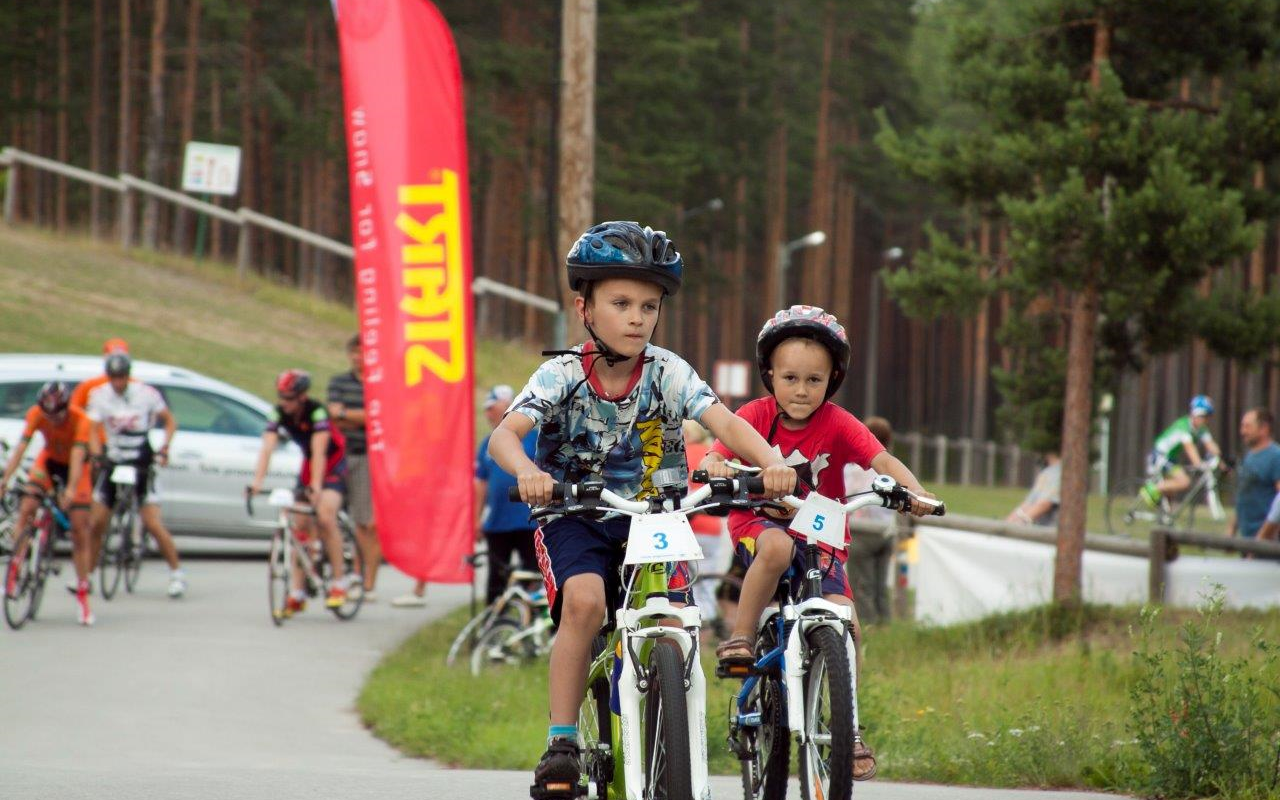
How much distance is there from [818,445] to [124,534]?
10782 millimetres

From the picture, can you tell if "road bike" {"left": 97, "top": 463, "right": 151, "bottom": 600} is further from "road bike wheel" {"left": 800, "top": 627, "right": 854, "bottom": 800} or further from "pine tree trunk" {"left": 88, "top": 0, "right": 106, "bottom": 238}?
"pine tree trunk" {"left": 88, "top": 0, "right": 106, "bottom": 238}

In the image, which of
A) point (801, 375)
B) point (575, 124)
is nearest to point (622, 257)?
point (801, 375)

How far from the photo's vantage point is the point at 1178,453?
2580 centimetres

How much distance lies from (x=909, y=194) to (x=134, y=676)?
173ft

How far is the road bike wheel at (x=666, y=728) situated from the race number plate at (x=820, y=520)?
759 mm

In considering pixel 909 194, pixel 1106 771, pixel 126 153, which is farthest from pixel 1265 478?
pixel 909 194

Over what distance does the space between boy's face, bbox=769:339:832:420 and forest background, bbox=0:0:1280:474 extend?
1320 inches

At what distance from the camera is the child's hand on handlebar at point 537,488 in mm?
4742

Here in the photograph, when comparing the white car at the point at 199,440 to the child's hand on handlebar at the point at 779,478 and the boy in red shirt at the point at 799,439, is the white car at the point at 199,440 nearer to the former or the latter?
the boy in red shirt at the point at 799,439

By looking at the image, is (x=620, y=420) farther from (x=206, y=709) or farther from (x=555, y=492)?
(x=206, y=709)

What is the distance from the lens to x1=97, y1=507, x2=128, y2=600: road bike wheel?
15.1 m

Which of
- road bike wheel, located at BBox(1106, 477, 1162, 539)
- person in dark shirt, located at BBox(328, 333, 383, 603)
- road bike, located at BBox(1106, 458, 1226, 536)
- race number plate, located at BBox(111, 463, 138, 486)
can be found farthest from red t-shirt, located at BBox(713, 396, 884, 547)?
road bike wheel, located at BBox(1106, 477, 1162, 539)

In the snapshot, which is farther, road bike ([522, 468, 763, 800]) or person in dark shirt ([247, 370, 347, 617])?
person in dark shirt ([247, 370, 347, 617])

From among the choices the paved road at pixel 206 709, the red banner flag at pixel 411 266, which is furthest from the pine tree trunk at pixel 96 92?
the red banner flag at pixel 411 266
